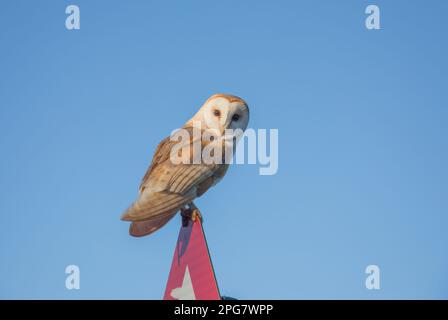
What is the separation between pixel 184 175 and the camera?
10766 mm

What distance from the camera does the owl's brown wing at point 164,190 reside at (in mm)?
10461

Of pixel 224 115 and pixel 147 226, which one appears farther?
pixel 224 115

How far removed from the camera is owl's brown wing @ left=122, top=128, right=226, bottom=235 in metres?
10.5

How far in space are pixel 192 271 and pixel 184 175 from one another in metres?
2.13

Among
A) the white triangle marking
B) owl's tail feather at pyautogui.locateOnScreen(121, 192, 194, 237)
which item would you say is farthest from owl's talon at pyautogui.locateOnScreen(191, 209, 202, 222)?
the white triangle marking

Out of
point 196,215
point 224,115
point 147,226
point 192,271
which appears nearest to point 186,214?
point 196,215

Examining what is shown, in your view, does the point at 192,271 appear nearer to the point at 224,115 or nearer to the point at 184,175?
the point at 184,175

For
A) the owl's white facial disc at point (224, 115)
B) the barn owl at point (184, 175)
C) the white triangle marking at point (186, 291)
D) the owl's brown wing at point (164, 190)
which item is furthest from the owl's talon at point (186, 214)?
the white triangle marking at point (186, 291)

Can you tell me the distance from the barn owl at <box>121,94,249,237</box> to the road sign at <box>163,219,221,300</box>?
116 centimetres

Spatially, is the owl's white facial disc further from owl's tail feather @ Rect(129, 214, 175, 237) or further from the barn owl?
owl's tail feather @ Rect(129, 214, 175, 237)
